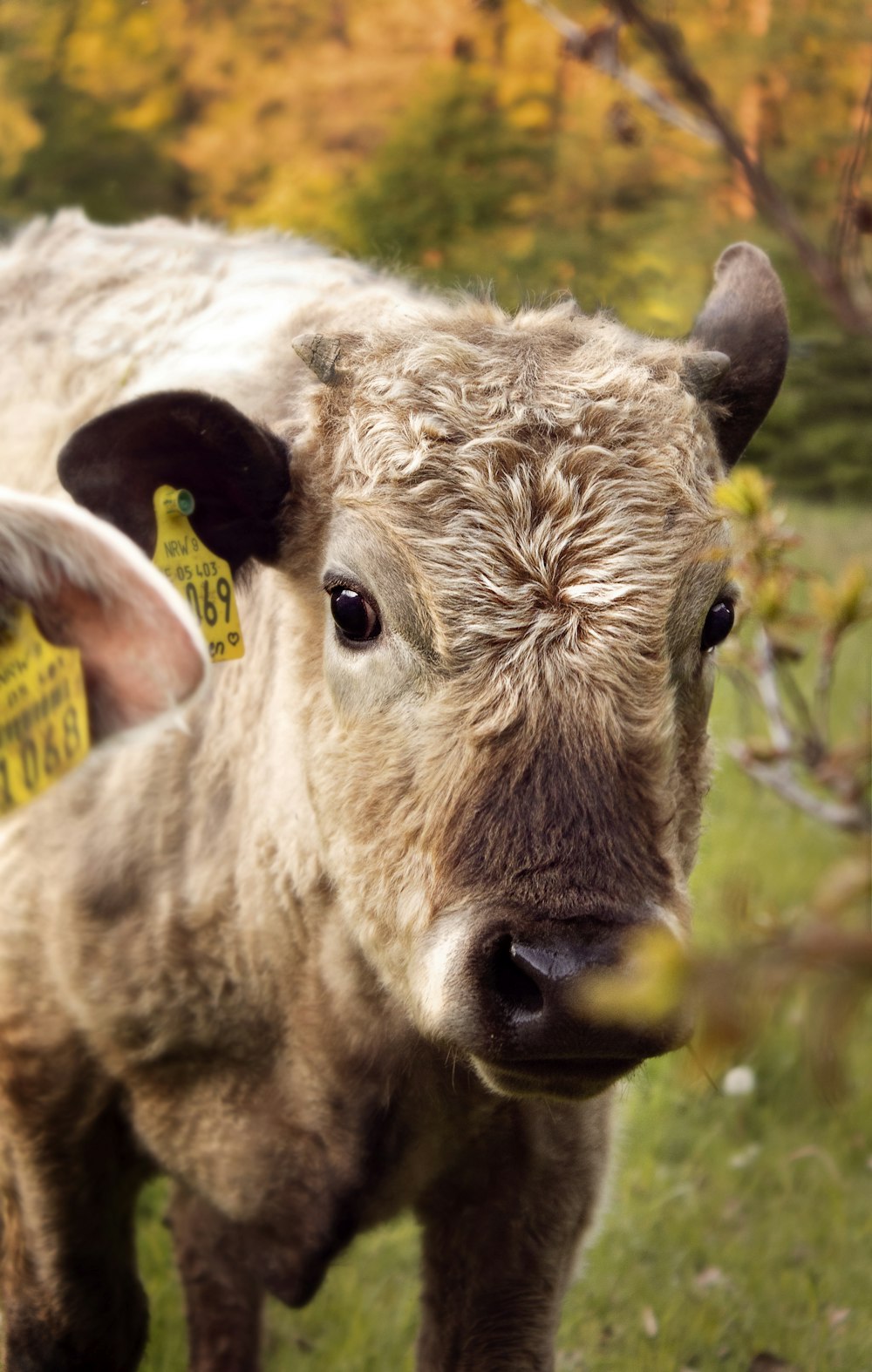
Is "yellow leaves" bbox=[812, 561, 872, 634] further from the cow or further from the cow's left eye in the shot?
the cow's left eye

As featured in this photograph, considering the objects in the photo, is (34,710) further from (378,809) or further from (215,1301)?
(215,1301)

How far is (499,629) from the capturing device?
86.2 inches

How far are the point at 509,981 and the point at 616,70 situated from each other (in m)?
1.12

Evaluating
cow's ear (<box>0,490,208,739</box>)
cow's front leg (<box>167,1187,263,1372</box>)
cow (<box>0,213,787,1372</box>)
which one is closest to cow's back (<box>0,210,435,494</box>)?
cow (<box>0,213,787,1372</box>)

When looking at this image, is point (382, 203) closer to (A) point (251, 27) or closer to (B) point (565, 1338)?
(A) point (251, 27)

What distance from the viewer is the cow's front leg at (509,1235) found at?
2750mm

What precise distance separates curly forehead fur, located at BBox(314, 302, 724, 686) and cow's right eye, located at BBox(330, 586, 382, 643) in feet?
0.48

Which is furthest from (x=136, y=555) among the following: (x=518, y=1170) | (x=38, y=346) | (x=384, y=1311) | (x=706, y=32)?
(x=706, y=32)

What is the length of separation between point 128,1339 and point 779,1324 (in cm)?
170

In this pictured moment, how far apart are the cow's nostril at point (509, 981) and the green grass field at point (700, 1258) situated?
45.1 inches

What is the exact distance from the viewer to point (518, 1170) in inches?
108

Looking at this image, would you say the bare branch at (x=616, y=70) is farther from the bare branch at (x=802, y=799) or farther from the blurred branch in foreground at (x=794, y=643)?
the bare branch at (x=802, y=799)

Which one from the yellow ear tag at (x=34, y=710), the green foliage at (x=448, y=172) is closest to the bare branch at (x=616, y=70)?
the yellow ear tag at (x=34, y=710)

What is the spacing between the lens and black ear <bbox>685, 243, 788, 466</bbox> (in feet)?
9.11
